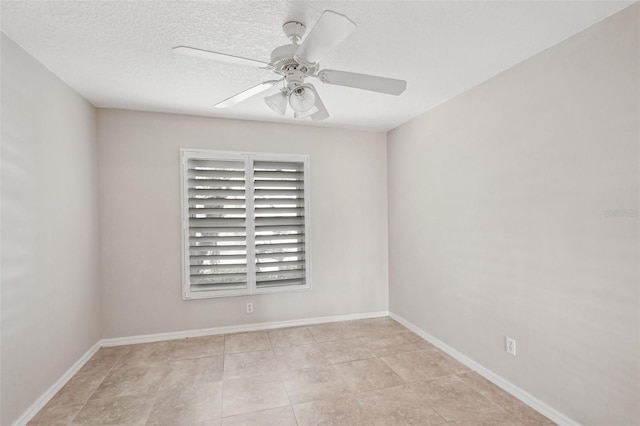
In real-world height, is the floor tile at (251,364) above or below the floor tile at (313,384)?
above

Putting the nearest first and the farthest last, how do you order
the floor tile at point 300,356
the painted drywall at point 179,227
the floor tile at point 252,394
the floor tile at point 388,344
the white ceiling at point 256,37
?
the white ceiling at point 256,37 < the floor tile at point 252,394 < the floor tile at point 300,356 < the floor tile at point 388,344 < the painted drywall at point 179,227

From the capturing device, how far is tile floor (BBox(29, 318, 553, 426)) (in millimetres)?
2178

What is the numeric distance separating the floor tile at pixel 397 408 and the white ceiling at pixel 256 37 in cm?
250

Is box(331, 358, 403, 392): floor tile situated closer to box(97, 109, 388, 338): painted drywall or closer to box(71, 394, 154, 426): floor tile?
box(97, 109, 388, 338): painted drywall

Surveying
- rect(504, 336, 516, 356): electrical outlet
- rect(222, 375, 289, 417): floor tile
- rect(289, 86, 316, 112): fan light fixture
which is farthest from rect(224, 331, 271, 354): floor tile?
rect(289, 86, 316, 112): fan light fixture

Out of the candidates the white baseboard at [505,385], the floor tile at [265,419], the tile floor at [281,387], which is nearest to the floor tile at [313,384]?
the tile floor at [281,387]

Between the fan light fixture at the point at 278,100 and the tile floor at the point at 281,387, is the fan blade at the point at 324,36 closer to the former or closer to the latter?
the fan light fixture at the point at 278,100

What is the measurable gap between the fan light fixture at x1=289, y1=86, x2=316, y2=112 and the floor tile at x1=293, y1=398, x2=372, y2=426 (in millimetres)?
Answer: 2029

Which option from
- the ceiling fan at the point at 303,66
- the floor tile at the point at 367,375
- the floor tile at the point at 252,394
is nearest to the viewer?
the ceiling fan at the point at 303,66

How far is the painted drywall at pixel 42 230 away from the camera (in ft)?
6.64

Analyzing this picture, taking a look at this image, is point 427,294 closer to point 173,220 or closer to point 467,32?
point 467,32

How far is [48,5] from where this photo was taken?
171cm

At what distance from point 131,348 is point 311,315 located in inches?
77.7

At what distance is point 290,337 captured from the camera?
3.55m
